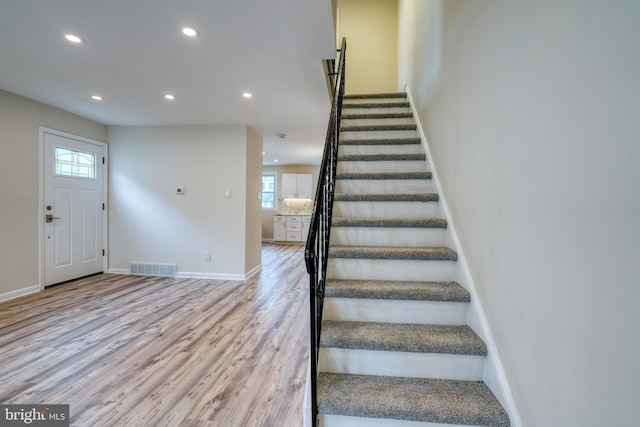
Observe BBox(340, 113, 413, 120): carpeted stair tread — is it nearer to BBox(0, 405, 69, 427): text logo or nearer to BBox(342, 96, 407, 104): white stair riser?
BBox(342, 96, 407, 104): white stair riser

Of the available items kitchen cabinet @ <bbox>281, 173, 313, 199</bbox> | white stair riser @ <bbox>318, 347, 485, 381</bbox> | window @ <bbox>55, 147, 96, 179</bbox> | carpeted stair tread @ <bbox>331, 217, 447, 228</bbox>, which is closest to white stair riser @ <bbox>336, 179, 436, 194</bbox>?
carpeted stair tread @ <bbox>331, 217, 447, 228</bbox>

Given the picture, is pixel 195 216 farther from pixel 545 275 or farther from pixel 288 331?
pixel 545 275

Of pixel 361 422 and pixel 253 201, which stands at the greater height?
pixel 253 201

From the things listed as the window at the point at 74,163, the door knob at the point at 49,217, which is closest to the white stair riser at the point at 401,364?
the door knob at the point at 49,217

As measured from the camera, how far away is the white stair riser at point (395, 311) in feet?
5.60

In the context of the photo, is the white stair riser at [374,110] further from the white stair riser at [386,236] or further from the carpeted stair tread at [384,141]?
the white stair riser at [386,236]

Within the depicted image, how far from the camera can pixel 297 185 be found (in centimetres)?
900

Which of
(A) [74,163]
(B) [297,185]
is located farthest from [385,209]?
(B) [297,185]

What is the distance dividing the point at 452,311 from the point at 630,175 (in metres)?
1.21

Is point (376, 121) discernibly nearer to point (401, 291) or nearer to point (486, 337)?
point (401, 291)

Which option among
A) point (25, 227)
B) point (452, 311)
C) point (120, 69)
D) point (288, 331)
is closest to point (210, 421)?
point (288, 331)

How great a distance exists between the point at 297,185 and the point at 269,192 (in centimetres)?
105

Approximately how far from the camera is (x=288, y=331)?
9.03ft

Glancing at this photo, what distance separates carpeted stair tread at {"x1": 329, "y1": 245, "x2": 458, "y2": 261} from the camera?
6.27 feet
